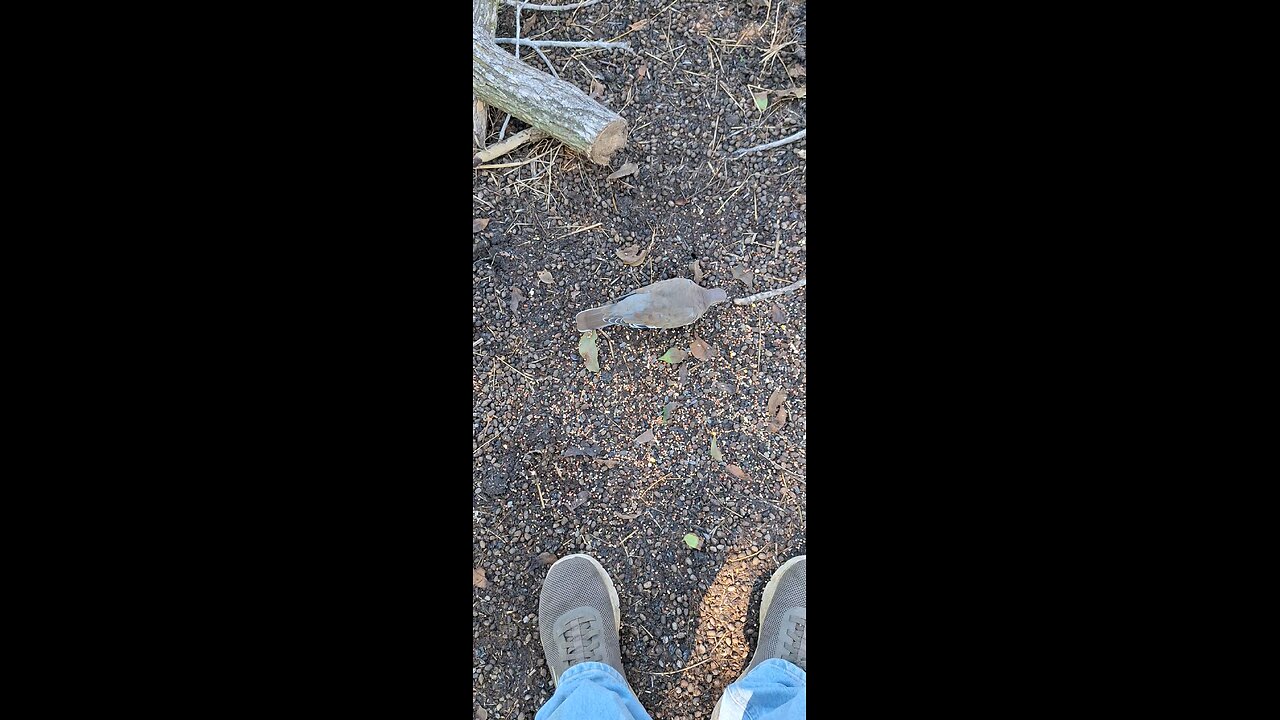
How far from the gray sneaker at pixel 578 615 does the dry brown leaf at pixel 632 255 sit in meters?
0.98

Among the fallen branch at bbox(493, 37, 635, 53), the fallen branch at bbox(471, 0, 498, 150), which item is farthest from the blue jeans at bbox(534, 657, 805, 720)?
the fallen branch at bbox(493, 37, 635, 53)

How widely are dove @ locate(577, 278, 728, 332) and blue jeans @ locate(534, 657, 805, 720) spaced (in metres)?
1.08

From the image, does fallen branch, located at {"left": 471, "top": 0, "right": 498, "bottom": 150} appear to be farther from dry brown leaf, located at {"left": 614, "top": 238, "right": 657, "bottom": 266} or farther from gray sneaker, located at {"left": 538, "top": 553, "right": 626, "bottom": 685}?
gray sneaker, located at {"left": 538, "top": 553, "right": 626, "bottom": 685}

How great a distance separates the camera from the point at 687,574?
2.65 metres

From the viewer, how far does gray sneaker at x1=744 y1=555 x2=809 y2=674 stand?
8.37ft

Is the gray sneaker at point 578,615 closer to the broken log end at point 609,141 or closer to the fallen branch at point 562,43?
the broken log end at point 609,141

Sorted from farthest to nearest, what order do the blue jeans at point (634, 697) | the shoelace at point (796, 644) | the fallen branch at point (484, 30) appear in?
the fallen branch at point (484, 30), the shoelace at point (796, 644), the blue jeans at point (634, 697)

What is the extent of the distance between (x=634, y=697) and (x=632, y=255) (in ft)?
4.64

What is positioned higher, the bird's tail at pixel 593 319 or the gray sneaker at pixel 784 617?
the bird's tail at pixel 593 319

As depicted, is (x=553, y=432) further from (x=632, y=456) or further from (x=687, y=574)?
(x=687, y=574)

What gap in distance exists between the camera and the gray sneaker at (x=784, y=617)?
2.55 m

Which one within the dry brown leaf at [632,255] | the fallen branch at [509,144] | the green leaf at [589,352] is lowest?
the green leaf at [589,352]

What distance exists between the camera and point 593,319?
268cm

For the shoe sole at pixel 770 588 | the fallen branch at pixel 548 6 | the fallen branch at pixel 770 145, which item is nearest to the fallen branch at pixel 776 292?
the fallen branch at pixel 770 145
